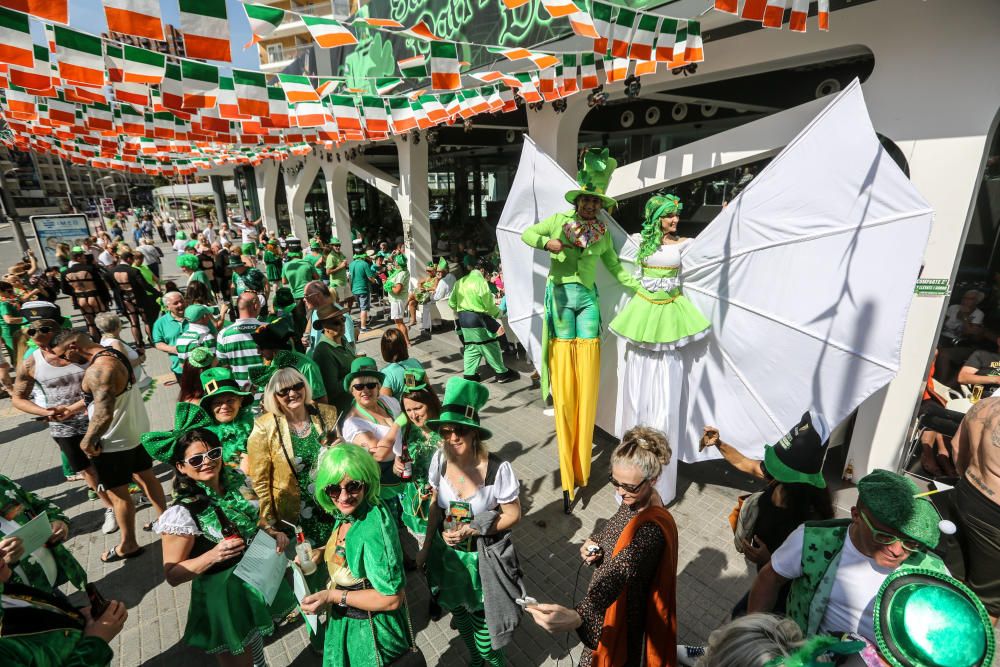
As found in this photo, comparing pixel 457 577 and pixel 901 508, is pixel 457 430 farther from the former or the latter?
pixel 901 508

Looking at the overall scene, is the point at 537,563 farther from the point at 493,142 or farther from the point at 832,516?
the point at 493,142

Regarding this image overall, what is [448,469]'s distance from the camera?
Answer: 96.2 inches

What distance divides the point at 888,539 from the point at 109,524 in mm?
5470

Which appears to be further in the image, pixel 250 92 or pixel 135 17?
pixel 250 92

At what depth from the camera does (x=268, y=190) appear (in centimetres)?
2094

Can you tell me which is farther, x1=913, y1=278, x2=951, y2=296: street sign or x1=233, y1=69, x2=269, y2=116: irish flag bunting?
x1=233, y1=69, x2=269, y2=116: irish flag bunting

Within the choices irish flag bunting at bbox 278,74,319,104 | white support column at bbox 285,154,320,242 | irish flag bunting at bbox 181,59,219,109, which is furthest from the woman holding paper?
white support column at bbox 285,154,320,242

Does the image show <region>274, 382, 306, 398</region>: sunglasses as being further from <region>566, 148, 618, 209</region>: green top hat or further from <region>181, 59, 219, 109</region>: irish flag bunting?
<region>181, 59, 219, 109</region>: irish flag bunting

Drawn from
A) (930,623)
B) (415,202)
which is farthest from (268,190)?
(930,623)

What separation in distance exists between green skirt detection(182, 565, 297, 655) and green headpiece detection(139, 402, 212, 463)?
2.11ft

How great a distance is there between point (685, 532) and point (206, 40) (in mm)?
5081

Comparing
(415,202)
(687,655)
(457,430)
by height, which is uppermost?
(415,202)

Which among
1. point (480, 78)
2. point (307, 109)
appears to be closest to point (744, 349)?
point (480, 78)

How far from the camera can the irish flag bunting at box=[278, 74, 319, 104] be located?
4.48 m
